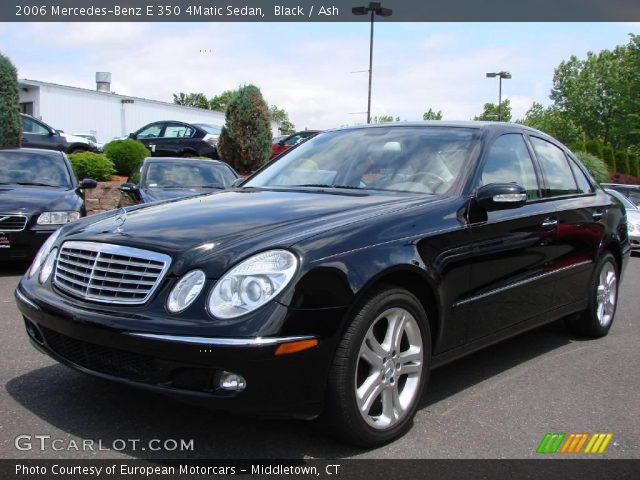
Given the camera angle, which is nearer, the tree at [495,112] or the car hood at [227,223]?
the car hood at [227,223]

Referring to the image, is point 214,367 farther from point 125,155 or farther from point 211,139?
point 211,139

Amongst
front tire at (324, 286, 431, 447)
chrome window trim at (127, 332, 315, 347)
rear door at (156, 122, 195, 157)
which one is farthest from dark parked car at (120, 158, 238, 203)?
rear door at (156, 122, 195, 157)

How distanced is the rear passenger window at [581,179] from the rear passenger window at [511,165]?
859mm

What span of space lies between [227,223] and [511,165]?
2114 millimetres

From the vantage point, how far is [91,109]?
3866 cm

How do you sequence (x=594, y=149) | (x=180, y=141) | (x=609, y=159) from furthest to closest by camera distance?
(x=609, y=159) < (x=594, y=149) < (x=180, y=141)

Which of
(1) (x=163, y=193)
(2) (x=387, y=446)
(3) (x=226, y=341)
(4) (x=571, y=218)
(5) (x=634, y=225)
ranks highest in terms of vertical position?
(4) (x=571, y=218)

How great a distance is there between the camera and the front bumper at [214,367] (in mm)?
2822

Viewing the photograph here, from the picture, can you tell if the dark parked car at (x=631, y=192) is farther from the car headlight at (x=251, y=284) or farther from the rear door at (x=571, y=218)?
the car headlight at (x=251, y=284)

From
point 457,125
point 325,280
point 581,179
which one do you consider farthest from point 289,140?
point 325,280

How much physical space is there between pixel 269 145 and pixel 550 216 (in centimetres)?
1357

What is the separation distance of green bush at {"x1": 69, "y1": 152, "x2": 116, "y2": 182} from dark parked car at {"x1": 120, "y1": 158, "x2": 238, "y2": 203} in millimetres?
4932

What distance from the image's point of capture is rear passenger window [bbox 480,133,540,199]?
14.3 feet

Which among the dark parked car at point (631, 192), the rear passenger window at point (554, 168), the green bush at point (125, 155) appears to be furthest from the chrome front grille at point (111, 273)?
the dark parked car at point (631, 192)
